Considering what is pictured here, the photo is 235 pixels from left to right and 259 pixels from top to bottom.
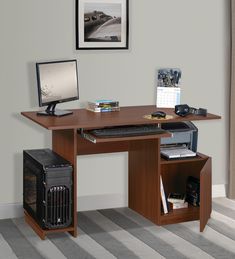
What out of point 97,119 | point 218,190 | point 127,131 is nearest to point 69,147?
point 97,119

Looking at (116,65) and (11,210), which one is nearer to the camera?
(11,210)

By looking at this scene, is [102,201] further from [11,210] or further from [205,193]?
[205,193]

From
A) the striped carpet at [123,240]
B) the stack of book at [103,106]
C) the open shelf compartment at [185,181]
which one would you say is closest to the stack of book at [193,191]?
the open shelf compartment at [185,181]

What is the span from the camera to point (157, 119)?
4.69 m

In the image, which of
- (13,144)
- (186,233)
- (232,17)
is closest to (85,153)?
(13,144)

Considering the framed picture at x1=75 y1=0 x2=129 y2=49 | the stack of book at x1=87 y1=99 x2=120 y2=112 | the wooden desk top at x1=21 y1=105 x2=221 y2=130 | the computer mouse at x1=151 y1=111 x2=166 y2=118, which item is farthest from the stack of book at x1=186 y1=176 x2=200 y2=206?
the framed picture at x1=75 y1=0 x2=129 y2=49

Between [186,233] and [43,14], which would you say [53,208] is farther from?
[43,14]

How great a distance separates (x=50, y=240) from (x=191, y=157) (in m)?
1.17

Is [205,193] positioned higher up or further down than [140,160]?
further down

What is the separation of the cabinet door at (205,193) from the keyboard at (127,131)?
41 centimetres

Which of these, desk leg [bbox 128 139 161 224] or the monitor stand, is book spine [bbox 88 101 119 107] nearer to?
the monitor stand

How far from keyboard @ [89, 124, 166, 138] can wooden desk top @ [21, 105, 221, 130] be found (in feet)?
0.18

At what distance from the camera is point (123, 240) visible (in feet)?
15.2

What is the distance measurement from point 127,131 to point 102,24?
1046 mm
